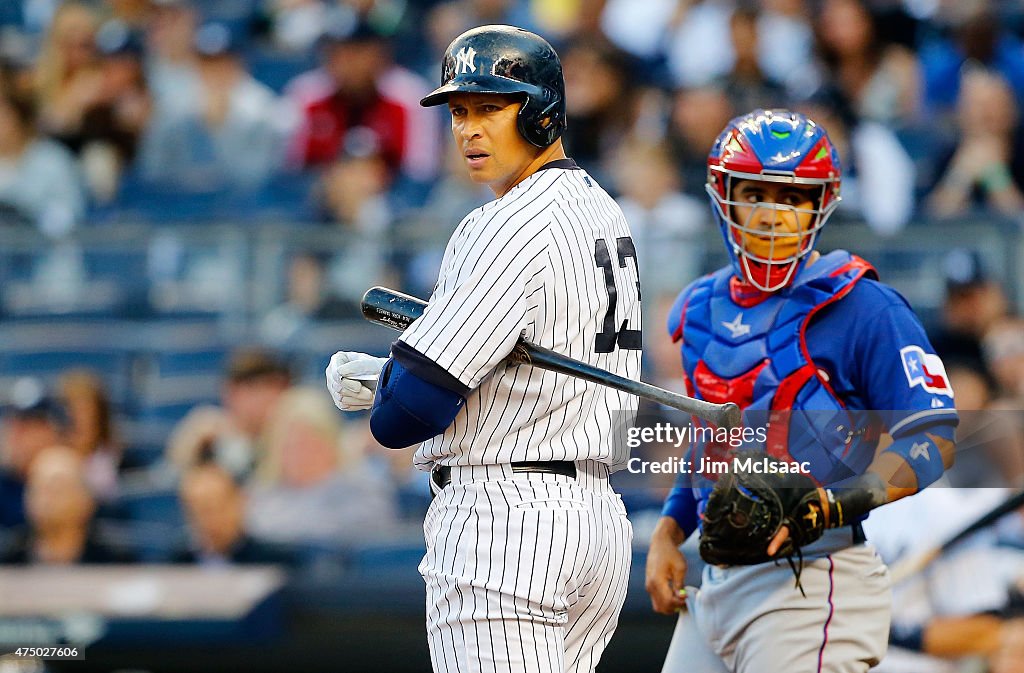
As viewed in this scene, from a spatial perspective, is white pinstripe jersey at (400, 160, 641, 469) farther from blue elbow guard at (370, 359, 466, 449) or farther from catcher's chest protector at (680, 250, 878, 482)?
catcher's chest protector at (680, 250, 878, 482)

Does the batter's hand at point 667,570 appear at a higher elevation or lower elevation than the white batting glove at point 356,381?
lower

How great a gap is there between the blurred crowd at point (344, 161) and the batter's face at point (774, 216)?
10.7ft

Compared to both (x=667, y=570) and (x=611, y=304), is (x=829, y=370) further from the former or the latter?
(x=667, y=570)

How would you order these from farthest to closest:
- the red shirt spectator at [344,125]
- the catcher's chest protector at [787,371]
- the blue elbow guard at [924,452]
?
1. the red shirt spectator at [344,125]
2. the catcher's chest protector at [787,371]
3. the blue elbow guard at [924,452]

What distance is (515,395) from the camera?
286 centimetres

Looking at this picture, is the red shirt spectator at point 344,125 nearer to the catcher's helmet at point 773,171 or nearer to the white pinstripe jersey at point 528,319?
the catcher's helmet at point 773,171

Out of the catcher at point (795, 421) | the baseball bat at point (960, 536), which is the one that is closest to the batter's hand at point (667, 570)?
the catcher at point (795, 421)

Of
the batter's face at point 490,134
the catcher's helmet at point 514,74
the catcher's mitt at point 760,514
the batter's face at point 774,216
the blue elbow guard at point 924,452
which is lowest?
the catcher's mitt at point 760,514

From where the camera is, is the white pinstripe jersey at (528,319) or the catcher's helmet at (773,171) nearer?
the white pinstripe jersey at (528,319)

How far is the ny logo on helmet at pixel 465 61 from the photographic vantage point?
9.69 ft

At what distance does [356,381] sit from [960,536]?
2648 millimetres

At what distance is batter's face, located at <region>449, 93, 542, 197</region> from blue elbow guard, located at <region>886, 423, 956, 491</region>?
996mm

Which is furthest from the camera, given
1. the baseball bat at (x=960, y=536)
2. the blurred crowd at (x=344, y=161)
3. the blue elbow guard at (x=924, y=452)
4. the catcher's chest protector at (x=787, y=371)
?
the blurred crowd at (x=344, y=161)

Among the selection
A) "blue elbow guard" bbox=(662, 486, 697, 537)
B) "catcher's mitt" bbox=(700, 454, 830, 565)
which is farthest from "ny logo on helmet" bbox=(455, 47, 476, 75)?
"blue elbow guard" bbox=(662, 486, 697, 537)
